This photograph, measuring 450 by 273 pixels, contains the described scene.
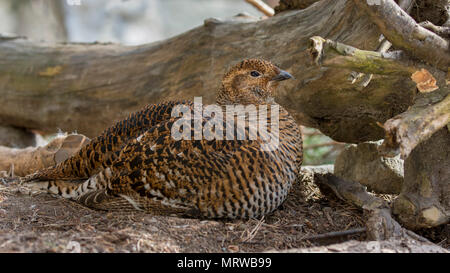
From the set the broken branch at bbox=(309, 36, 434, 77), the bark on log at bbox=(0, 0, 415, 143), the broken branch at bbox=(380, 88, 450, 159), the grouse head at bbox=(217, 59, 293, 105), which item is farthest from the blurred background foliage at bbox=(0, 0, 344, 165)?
the broken branch at bbox=(380, 88, 450, 159)

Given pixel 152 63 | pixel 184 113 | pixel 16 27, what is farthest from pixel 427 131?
pixel 16 27

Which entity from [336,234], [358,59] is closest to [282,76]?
[358,59]

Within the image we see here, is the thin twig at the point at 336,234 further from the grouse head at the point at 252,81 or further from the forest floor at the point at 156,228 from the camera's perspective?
the grouse head at the point at 252,81

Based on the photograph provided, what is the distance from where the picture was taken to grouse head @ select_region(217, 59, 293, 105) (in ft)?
11.6

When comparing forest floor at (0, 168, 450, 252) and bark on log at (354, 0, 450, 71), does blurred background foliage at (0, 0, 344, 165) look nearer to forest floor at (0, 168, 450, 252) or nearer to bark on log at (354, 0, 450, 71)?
forest floor at (0, 168, 450, 252)

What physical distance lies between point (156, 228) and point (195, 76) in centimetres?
239

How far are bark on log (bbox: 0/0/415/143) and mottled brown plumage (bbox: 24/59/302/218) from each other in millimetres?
899

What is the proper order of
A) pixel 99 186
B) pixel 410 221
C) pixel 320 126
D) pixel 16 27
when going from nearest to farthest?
pixel 410 221 → pixel 99 186 → pixel 320 126 → pixel 16 27

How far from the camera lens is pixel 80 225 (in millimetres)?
2807

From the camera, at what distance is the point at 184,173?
2.90 metres

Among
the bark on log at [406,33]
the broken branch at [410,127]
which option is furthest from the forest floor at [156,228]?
the bark on log at [406,33]

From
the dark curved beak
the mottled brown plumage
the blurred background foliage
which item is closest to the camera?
the mottled brown plumage
